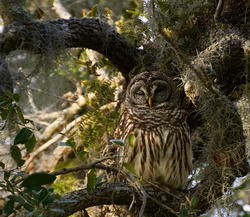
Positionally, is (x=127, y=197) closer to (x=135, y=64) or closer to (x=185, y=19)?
(x=135, y=64)

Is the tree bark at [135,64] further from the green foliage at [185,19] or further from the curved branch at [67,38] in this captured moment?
the green foliage at [185,19]

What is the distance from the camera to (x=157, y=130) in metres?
3.43

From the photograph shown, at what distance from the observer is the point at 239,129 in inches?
116

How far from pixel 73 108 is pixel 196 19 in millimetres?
2221

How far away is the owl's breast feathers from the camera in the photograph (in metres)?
3.36

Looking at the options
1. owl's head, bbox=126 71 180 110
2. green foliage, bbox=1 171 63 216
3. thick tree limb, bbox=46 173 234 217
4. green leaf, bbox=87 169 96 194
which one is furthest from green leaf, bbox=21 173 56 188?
owl's head, bbox=126 71 180 110

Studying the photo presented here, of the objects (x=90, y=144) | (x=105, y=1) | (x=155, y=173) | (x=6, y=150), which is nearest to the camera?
(x=6, y=150)

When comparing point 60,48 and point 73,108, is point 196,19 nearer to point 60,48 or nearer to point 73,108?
point 60,48

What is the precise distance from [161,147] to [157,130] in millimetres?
183

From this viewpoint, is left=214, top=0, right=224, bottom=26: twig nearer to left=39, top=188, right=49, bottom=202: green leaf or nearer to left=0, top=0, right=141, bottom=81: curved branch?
left=0, top=0, right=141, bottom=81: curved branch

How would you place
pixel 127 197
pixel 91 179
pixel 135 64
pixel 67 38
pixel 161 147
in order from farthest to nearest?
1. pixel 135 64
2. pixel 67 38
3. pixel 161 147
4. pixel 127 197
5. pixel 91 179

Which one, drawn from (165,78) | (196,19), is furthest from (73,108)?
(196,19)

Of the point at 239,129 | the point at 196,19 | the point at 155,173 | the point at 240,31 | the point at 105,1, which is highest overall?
the point at 105,1

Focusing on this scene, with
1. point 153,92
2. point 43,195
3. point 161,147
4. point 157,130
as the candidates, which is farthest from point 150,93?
point 43,195
